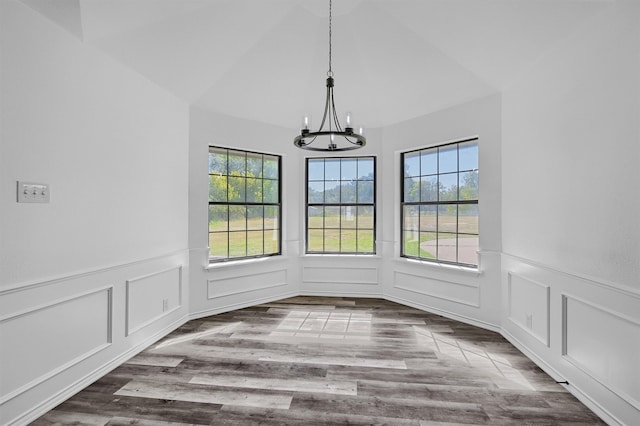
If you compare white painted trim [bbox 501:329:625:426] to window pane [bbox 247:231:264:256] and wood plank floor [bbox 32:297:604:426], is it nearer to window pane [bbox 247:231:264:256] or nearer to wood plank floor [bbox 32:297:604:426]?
wood plank floor [bbox 32:297:604:426]

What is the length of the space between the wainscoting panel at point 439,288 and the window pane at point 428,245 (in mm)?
305

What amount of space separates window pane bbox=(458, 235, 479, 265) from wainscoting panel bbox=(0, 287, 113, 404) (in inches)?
148

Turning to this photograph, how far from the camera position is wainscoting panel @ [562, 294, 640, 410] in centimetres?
195

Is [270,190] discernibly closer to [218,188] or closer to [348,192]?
[218,188]

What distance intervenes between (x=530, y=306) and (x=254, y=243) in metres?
3.34

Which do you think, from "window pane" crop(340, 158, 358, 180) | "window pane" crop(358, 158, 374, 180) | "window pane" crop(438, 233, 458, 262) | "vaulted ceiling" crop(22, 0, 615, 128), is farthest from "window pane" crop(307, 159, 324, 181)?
"window pane" crop(438, 233, 458, 262)

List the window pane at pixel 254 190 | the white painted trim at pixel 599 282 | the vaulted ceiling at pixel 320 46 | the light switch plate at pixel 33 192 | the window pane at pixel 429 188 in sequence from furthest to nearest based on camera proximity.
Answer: the window pane at pixel 254 190 → the window pane at pixel 429 188 → the vaulted ceiling at pixel 320 46 → the light switch plate at pixel 33 192 → the white painted trim at pixel 599 282

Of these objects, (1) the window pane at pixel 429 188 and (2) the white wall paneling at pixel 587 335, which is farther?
(1) the window pane at pixel 429 188

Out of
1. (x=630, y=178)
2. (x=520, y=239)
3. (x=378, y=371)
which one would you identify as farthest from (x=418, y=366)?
(x=630, y=178)

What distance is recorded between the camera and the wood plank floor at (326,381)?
2143mm

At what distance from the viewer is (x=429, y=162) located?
444 centimetres

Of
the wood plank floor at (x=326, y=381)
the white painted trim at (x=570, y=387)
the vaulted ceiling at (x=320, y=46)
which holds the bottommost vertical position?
the wood plank floor at (x=326, y=381)

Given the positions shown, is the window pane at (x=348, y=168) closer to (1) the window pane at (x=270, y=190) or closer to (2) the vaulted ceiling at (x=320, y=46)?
(2) the vaulted ceiling at (x=320, y=46)

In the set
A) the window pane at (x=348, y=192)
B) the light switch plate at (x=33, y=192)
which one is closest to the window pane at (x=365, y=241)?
the window pane at (x=348, y=192)
